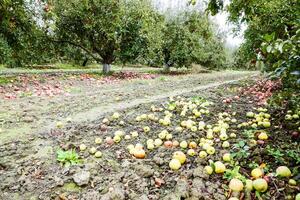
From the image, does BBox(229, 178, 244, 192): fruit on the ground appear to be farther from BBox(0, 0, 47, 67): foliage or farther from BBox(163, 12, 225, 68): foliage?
BBox(163, 12, 225, 68): foliage

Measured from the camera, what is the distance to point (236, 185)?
11.7 ft

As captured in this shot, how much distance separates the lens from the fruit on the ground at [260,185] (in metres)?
3.55

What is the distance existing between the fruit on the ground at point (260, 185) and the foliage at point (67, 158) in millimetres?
2411

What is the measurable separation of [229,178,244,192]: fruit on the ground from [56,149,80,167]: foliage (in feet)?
7.08

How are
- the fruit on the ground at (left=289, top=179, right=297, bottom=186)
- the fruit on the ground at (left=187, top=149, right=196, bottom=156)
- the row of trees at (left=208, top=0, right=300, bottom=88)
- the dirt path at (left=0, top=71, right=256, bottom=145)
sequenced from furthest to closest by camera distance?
the dirt path at (left=0, top=71, right=256, bottom=145) < the fruit on the ground at (left=187, top=149, right=196, bottom=156) < the fruit on the ground at (left=289, top=179, right=297, bottom=186) < the row of trees at (left=208, top=0, right=300, bottom=88)

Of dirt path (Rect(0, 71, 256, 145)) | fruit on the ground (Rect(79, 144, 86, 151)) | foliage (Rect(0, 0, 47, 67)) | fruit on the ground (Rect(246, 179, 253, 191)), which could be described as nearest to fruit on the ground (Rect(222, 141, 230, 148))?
fruit on the ground (Rect(246, 179, 253, 191))

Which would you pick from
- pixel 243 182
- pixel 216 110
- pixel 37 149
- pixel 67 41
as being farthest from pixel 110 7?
pixel 243 182

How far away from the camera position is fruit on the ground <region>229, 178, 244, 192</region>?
140 inches

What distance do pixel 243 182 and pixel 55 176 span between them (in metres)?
2.41

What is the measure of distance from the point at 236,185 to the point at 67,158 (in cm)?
240

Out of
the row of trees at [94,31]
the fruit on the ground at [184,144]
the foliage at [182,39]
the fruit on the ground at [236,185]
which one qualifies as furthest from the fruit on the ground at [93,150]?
the foliage at [182,39]

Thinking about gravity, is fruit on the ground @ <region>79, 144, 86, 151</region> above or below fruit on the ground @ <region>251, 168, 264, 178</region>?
below

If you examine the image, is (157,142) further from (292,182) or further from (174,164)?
(292,182)

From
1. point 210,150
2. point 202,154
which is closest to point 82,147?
point 202,154
